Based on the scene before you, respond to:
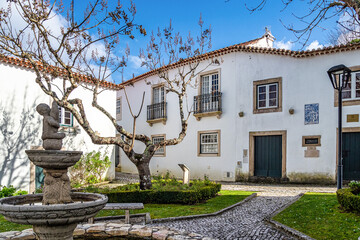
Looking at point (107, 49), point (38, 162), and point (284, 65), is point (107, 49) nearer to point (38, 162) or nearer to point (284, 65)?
point (38, 162)

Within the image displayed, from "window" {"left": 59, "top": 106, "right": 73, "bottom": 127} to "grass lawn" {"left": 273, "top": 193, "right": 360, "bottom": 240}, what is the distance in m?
9.43

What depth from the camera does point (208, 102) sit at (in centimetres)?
1505

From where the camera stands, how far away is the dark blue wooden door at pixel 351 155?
11367mm

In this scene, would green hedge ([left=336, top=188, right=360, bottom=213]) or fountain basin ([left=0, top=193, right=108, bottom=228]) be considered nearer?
fountain basin ([left=0, top=193, right=108, bottom=228])

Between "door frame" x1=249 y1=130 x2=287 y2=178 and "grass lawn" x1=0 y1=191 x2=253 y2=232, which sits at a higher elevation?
"door frame" x1=249 y1=130 x2=287 y2=178

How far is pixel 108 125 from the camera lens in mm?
14141

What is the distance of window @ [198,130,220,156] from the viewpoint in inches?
578

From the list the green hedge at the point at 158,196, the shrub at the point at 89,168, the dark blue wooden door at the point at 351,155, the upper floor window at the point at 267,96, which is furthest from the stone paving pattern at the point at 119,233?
the upper floor window at the point at 267,96

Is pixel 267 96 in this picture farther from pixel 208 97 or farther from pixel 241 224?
pixel 241 224

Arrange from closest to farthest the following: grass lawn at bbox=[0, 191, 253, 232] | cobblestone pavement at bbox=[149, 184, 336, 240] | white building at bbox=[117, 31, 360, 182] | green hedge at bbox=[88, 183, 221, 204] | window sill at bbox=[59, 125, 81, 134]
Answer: cobblestone pavement at bbox=[149, 184, 336, 240], grass lawn at bbox=[0, 191, 253, 232], green hedge at bbox=[88, 183, 221, 204], white building at bbox=[117, 31, 360, 182], window sill at bbox=[59, 125, 81, 134]

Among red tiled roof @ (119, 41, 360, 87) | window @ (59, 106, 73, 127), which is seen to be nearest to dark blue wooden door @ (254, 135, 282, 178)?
red tiled roof @ (119, 41, 360, 87)

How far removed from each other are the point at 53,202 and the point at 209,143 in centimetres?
1168

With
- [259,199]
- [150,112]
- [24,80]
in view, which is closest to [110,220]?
[259,199]

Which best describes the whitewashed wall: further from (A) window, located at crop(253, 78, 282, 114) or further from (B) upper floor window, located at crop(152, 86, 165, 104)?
(B) upper floor window, located at crop(152, 86, 165, 104)
